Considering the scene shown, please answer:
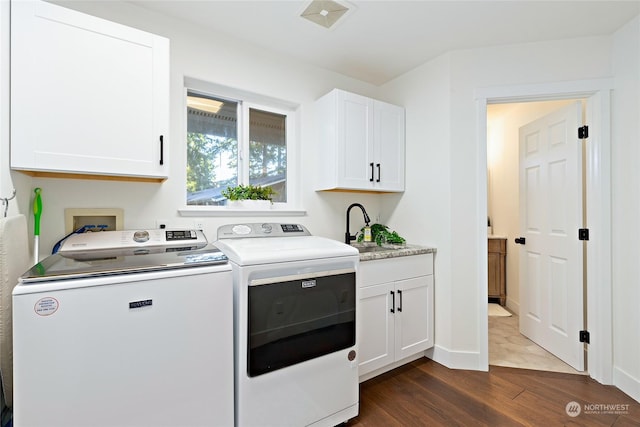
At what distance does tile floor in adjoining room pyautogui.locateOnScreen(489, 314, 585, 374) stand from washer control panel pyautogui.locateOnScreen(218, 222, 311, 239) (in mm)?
1890

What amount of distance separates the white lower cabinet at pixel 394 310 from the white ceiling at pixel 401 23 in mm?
1632

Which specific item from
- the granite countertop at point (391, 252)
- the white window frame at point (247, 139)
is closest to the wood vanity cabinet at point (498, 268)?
the granite countertop at point (391, 252)

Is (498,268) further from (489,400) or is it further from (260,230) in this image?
(260,230)

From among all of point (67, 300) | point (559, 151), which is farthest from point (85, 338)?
point (559, 151)

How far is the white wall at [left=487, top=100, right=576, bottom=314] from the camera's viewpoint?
11.8 feet

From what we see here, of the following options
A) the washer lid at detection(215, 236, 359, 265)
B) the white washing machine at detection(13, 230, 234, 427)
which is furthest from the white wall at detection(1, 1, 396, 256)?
the washer lid at detection(215, 236, 359, 265)

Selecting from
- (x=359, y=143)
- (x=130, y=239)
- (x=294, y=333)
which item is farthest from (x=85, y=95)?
(x=359, y=143)

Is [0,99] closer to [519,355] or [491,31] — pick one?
[491,31]

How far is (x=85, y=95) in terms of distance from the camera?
4.67ft

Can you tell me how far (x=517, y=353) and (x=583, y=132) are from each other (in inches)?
72.9

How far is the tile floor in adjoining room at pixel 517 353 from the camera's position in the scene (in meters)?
2.33

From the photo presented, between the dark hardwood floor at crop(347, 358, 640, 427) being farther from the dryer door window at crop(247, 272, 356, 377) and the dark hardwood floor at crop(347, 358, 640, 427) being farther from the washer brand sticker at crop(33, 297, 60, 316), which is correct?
the washer brand sticker at crop(33, 297, 60, 316)

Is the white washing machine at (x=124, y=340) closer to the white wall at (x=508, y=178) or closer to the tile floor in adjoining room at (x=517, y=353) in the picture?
the tile floor in adjoining room at (x=517, y=353)

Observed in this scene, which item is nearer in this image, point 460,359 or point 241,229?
point 241,229
